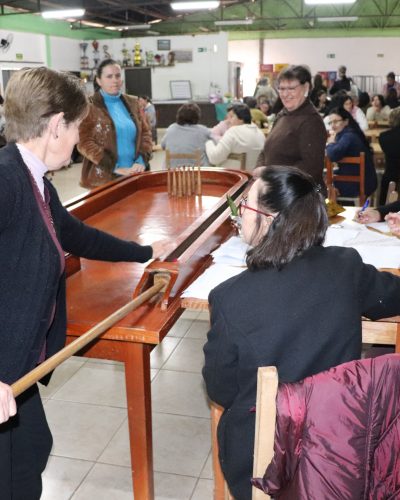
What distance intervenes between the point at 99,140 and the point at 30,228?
2.43 m

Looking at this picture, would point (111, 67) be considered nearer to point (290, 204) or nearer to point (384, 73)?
point (290, 204)

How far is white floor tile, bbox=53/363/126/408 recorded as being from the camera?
9.48ft

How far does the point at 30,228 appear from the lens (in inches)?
54.7

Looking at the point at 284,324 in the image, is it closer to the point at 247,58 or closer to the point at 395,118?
the point at 395,118

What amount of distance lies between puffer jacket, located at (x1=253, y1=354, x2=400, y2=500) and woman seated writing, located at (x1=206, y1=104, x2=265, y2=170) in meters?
4.24

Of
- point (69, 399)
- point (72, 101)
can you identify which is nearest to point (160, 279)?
point (72, 101)

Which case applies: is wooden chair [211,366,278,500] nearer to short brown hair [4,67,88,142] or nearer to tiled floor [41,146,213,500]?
short brown hair [4,67,88,142]

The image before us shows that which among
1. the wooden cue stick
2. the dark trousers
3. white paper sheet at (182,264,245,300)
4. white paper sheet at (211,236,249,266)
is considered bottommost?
the dark trousers

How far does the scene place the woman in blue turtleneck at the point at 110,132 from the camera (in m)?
3.68

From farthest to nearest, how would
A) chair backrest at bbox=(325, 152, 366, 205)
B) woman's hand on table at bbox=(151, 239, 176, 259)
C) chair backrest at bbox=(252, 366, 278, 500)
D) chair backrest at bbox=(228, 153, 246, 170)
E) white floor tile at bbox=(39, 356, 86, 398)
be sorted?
chair backrest at bbox=(228, 153, 246, 170)
chair backrest at bbox=(325, 152, 366, 205)
white floor tile at bbox=(39, 356, 86, 398)
woman's hand on table at bbox=(151, 239, 176, 259)
chair backrest at bbox=(252, 366, 278, 500)

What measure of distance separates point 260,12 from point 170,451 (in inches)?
755

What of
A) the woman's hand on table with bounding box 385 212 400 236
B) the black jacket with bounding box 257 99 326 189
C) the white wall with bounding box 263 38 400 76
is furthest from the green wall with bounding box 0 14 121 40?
the woman's hand on table with bounding box 385 212 400 236

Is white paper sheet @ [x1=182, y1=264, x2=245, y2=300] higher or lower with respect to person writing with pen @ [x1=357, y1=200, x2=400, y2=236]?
lower

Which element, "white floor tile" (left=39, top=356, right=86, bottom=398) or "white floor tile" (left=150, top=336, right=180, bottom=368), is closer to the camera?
"white floor tile" (left=39, top=356, right=86, bottom=398)
